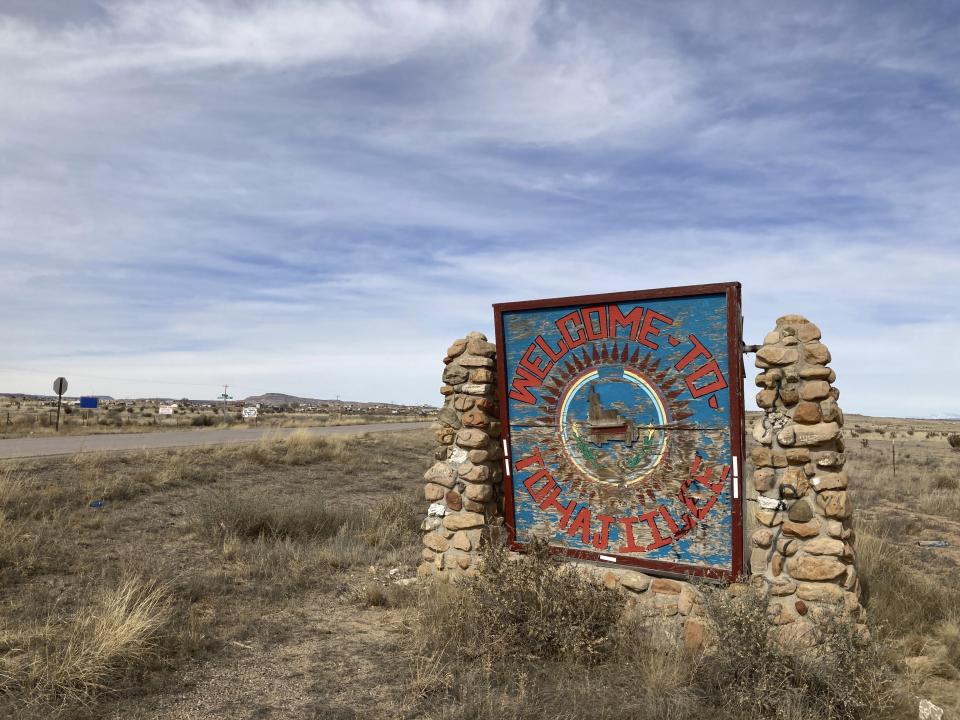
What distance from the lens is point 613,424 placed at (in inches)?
258

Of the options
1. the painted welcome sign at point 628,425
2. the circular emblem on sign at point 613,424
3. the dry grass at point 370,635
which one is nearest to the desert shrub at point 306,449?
the dry grass at point 370,635

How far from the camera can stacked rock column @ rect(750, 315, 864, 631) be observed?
18.0 ft

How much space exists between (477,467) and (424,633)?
1.97 meters

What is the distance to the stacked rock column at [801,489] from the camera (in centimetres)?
550

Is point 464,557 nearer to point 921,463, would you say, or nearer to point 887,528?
point 887,528

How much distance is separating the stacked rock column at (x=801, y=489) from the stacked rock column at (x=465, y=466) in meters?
2.88

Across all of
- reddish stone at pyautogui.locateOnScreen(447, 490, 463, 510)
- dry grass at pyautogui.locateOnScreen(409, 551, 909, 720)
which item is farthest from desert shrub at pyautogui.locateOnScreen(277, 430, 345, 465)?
dry grass at pyautogui.locateOnScreen(409, 551, 909, 720)

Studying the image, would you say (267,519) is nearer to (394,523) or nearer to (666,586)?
(394,523)

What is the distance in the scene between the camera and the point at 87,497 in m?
12.4

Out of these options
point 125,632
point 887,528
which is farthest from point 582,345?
point 887,528

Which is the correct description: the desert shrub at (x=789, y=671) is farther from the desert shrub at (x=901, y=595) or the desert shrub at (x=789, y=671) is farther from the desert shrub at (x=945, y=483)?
the desert shrub at (x=945, y=483)

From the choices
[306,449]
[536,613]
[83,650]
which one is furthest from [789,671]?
[306,449]

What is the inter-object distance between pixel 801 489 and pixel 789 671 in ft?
5.00

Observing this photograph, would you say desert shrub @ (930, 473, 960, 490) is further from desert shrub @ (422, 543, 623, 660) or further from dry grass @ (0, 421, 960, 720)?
desert shrub @ (422, 543, 623, 660)
